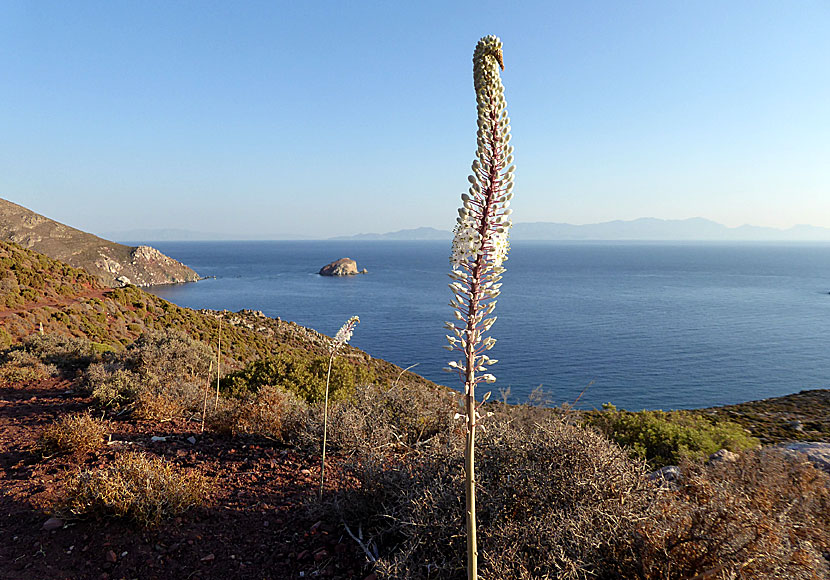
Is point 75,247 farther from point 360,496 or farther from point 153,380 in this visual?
point 360,496

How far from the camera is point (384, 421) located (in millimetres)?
6520

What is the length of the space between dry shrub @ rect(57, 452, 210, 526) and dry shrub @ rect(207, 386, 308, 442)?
1.96 meters

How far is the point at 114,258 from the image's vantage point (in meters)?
92.0

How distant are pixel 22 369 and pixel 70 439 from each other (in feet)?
19.8

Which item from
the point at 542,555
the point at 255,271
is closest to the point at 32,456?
the point at 542,555

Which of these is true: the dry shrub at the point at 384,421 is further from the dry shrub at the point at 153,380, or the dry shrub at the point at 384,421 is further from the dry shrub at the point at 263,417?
the dry shrub at the point at 153,380

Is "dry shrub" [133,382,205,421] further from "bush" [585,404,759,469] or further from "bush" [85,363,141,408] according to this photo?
"bush" [585,404,759,469]

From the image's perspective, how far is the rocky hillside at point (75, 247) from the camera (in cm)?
7544

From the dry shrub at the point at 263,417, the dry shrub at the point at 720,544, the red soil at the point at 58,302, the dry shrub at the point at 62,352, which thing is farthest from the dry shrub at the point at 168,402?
the red soil at the point at 58,302

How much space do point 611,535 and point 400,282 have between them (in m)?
108

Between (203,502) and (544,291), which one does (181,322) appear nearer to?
(203,502)

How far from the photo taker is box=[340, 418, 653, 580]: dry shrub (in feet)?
10.6

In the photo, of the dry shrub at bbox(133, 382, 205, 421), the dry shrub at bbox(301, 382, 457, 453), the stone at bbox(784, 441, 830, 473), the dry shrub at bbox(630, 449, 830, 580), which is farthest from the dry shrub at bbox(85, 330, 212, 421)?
the stone at bbox(784, 441, 830, 473)

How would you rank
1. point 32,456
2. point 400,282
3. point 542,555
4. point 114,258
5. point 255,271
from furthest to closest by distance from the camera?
1. point 255,271
2. point 400,282
3. point 114,258
4. point 32,456
5. point 542,555
